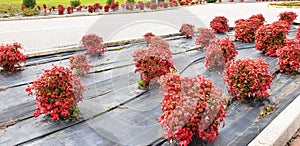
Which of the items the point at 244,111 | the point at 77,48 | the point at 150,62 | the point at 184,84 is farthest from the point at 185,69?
the point at 77,48

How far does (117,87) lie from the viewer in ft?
16.0

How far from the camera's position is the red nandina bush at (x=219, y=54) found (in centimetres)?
543

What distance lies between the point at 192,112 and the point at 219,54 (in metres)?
2.88

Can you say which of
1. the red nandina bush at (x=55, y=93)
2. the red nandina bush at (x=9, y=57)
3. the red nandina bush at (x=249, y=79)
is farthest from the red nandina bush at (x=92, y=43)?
the red nandina bush at (x=249, y=79)

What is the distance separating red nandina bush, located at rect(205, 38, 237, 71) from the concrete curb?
75.4 inches

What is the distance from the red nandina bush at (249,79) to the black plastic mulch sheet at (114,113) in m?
0.19

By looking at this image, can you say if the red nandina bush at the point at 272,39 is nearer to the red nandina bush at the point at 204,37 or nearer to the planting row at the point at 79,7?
the red nandina bush at the point at 204,37

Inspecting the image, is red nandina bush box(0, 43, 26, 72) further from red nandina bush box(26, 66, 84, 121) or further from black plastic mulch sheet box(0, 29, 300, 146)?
red nandina bush box(26, 66, 84, 121)

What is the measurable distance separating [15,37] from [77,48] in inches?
166

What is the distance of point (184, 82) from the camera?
3.15 m

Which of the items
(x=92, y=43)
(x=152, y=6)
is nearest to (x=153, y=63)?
(x=92, y=43)

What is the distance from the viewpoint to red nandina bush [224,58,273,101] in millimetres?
4031

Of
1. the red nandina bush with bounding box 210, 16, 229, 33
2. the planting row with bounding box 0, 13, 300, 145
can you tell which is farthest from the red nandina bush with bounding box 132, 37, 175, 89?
the red nandina bush with bounding box 210, 16, 229, 33

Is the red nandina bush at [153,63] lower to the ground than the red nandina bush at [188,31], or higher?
lower
